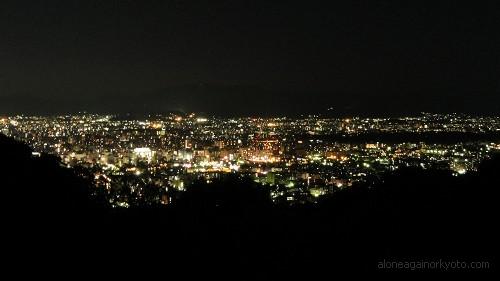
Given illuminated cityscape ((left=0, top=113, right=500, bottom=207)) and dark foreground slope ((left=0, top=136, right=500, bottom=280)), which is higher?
illuminated cityscape ((left=0, top=113, right=500, bottom=207))

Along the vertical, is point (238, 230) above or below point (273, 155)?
below

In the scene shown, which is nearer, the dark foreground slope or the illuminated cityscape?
the dark foreground slope

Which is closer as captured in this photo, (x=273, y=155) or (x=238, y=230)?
(x=238, y=230)

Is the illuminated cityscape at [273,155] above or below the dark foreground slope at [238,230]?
above

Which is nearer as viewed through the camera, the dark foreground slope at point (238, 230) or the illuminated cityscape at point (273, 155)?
the dark foreground slope at point (238, 230)
